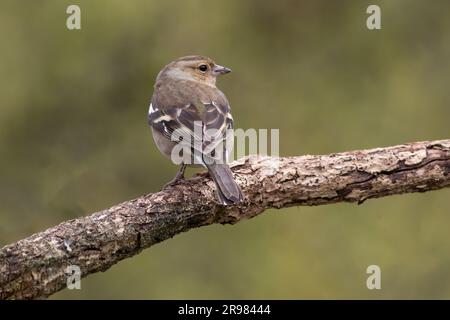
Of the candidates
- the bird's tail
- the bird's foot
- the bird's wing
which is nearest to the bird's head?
the bird's wing

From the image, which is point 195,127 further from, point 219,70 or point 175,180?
point 219,70

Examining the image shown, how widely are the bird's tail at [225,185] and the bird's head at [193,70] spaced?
1.95 metres

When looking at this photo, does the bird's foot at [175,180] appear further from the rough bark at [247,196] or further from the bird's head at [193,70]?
the bird's head at [193,70]

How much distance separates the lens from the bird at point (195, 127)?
21.7 feet

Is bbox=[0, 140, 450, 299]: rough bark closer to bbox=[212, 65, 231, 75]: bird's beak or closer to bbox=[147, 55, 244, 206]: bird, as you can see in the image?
bbox=[147, 55, 244, 206]: bird

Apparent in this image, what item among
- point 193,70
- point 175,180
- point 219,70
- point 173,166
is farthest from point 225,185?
point 173,166

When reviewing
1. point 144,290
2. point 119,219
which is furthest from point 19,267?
point 144,290

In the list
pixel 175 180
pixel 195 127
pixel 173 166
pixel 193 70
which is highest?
pixel 193 70

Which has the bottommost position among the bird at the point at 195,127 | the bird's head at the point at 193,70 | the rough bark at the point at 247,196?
the rough bark at the point at 247,196

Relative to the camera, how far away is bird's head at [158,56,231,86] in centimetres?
846

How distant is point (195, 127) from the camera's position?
7.01 meters

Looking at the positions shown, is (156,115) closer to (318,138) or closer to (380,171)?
(380,171)

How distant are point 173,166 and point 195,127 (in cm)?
342

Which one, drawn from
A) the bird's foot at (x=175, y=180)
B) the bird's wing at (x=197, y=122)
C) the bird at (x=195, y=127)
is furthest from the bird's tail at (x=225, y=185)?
the bird's foot at (x=175, y=180)
